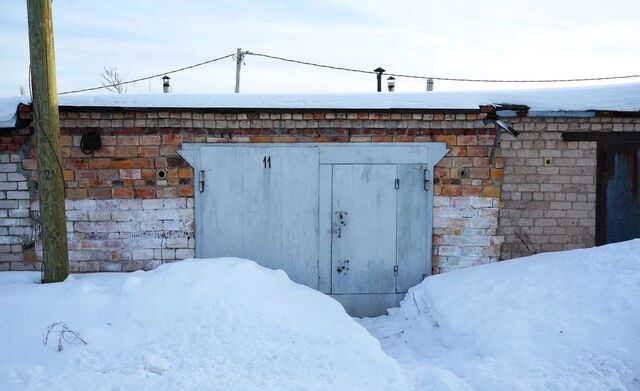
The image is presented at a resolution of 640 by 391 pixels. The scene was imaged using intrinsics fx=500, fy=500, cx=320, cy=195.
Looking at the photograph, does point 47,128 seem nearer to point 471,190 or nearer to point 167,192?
point 167,192

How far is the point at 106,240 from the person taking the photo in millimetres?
5402

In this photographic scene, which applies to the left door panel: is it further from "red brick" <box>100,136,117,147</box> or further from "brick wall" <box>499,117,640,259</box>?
"brick wall" <box>499,117,640,259</box>

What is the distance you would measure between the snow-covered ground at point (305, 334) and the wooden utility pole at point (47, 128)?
0.45 metres

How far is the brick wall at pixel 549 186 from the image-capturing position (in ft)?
18.1

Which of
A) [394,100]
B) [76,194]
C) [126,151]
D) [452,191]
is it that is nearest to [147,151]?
[126,151]

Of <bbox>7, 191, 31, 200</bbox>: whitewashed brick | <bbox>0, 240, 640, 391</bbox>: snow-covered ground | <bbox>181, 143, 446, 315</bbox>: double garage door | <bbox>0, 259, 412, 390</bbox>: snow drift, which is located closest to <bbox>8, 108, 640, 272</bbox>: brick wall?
<bbox>7, 191, 31, 200</bbox>: whitewashed brick

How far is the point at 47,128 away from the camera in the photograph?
14.0 feet

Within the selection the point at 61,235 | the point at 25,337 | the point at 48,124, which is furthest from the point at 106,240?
the point at 25,337

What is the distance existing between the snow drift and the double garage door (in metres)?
0.94

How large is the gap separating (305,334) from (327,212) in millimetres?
1925

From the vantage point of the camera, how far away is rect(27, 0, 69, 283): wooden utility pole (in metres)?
4.16

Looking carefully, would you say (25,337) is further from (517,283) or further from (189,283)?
(517,283)

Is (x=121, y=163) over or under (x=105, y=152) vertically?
under

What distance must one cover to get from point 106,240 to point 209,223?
112 centimetres
